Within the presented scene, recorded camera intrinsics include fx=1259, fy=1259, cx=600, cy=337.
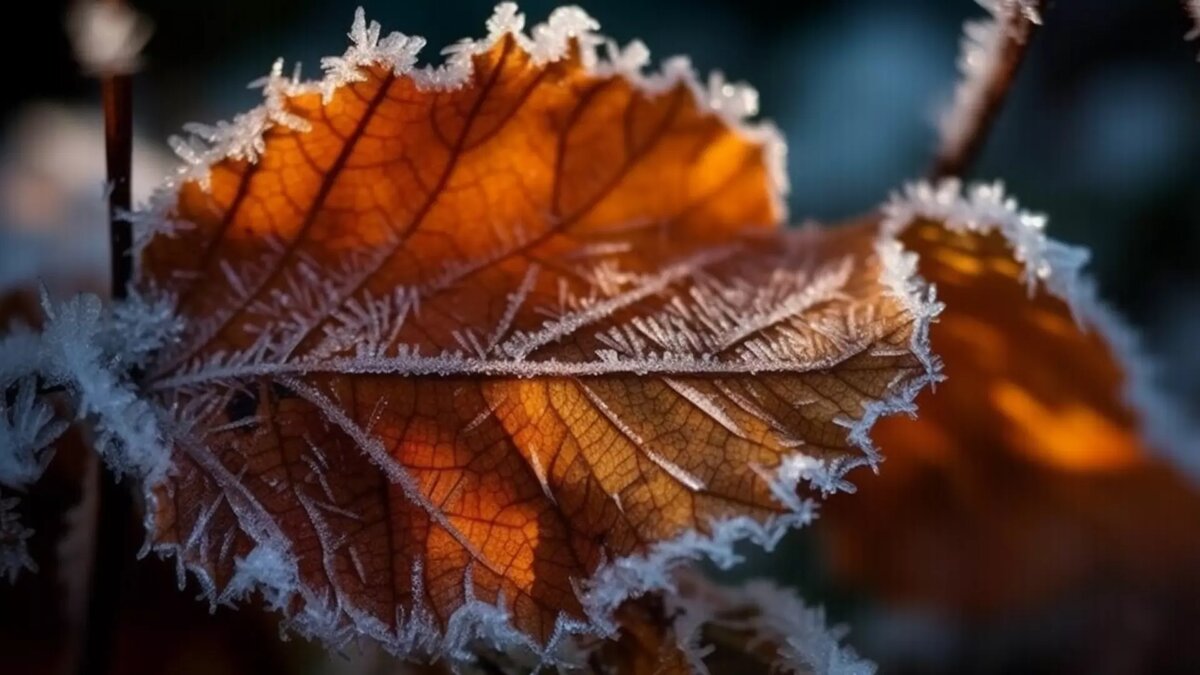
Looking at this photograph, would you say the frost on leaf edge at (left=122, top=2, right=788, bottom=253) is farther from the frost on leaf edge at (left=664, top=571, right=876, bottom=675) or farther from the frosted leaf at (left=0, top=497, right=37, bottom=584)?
the frost on leaf edge at (left=664, top=571, right=876, bottom=675)

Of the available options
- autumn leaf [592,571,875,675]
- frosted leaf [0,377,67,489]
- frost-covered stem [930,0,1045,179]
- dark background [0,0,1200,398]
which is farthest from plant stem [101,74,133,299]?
dark background [0,0,1200,398]

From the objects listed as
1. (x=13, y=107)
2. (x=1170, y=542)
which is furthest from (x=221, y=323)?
(x=13, y=107)

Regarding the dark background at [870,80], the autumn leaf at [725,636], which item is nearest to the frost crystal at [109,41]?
the autumn leaf at [725,636]

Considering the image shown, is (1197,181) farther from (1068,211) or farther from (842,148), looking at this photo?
(842,148)

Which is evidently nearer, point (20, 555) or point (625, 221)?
point (20, 555)

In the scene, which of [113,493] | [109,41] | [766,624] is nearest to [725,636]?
[766,624]

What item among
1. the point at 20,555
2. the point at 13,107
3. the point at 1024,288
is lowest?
the point at 20,555

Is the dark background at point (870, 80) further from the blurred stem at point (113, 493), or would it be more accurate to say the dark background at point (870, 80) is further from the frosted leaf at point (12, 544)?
the frosted leaf at point (12, 544)
